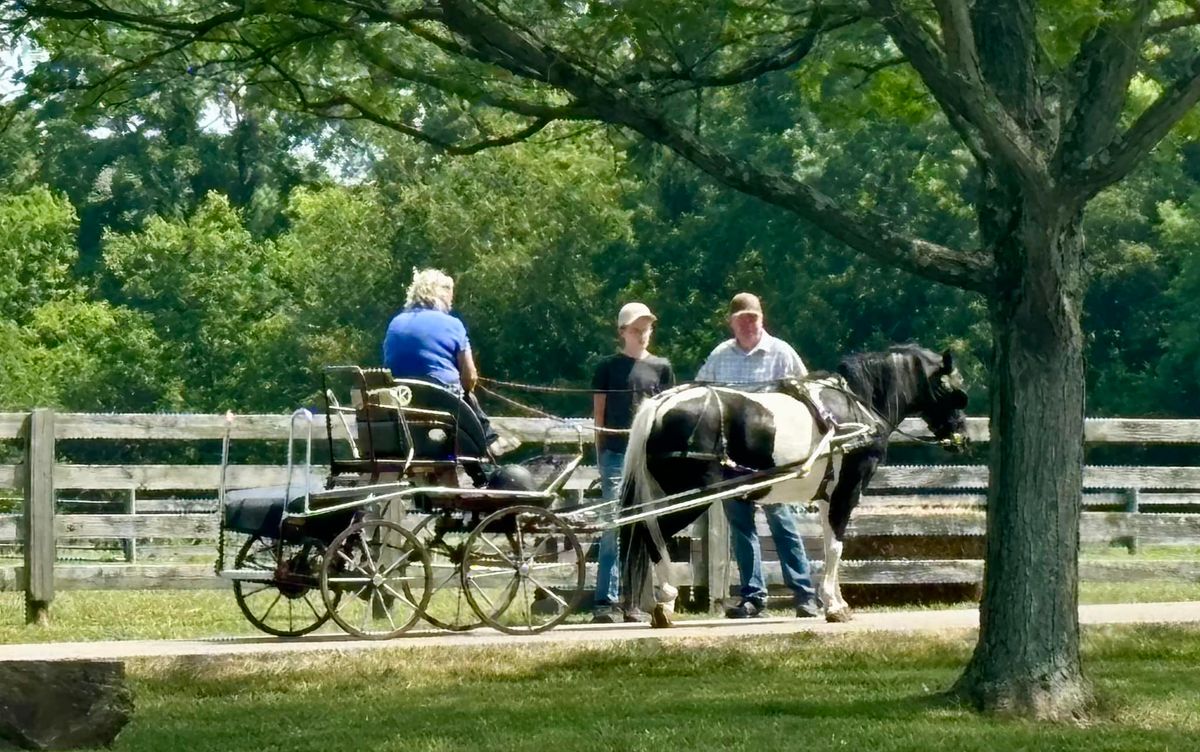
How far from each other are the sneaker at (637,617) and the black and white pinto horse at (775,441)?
0.13 metres

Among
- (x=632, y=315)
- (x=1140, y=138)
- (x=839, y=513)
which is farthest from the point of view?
(x=632, y=315)

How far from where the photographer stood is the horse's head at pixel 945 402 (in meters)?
13.9

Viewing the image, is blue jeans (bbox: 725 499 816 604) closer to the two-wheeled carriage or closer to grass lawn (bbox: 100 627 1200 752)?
the two-wheeled carriage

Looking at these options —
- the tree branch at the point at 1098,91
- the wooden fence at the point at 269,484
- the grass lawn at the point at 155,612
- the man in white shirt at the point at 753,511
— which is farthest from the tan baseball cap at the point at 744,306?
the tree branch at the point at 1098,91

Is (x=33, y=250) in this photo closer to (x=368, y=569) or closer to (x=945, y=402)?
(x=945, y=402)

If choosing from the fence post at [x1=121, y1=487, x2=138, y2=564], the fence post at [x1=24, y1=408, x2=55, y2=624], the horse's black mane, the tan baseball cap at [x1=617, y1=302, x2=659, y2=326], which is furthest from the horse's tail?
the fence post at [x1=121, y1=487, x2=138, y2=564]

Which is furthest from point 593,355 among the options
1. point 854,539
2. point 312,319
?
point 854,539

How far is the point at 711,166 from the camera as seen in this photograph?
363 inches

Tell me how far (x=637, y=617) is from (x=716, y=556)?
4.18ft

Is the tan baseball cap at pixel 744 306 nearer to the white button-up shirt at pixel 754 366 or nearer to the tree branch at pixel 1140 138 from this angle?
the white button-up shirt at pixel 754 366

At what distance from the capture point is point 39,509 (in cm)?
1455

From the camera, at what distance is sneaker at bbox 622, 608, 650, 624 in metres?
13.3

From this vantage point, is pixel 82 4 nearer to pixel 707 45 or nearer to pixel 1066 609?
pixel 707 45

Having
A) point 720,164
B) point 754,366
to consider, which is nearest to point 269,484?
point 754,366
